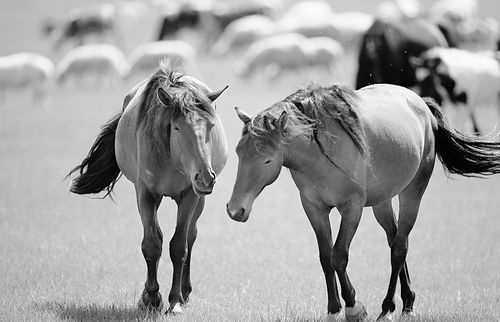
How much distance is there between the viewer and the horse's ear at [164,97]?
263 inches

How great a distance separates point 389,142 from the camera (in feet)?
22.0

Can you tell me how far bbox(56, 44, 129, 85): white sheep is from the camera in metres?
25.8

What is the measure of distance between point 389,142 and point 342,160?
0.57 meters

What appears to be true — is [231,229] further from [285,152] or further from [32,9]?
[32,9]

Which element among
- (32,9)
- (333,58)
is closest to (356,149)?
(333,58)

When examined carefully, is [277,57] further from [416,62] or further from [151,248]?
[151,248]

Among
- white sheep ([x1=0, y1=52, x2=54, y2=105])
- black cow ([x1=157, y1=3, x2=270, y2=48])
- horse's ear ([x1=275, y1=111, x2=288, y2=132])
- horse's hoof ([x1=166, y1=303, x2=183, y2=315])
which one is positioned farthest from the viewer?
black cow ([x1=157, y1=3, x2=270, y2=48])

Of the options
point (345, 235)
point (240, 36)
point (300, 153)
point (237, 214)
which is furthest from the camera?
point (240, 36)

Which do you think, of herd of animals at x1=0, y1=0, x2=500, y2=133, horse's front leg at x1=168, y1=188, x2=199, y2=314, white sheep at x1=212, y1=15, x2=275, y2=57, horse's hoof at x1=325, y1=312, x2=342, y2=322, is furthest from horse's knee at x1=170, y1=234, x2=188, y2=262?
white sheep at x1=212, y1=15, x2=275, y2=57

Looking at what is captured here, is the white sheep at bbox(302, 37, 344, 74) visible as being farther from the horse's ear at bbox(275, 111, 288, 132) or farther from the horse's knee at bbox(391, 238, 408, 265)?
the horse's ear at bbox(275, 111, 288, 132)

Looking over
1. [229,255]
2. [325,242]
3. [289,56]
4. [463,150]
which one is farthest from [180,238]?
[289,56]

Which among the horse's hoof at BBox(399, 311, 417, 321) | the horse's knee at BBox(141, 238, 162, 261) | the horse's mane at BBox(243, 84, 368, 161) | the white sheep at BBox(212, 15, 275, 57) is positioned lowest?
the white sheep at BBox(212, 15, 275, 57)

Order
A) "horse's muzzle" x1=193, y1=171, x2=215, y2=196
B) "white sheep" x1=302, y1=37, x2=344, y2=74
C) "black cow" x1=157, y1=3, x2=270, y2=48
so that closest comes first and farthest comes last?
"horse's muzzle" x1=193, y1=171, x2=215, y2=196 → "white sheep" x1=302, y1=37, x2=344, y2=74 → "black cow" x1=157, y1=3, x2=270, y2=48

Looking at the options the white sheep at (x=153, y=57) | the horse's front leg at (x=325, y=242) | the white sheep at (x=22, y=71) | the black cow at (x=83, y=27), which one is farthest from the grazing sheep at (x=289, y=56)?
the horse's front leg at (x=325, y=242)
